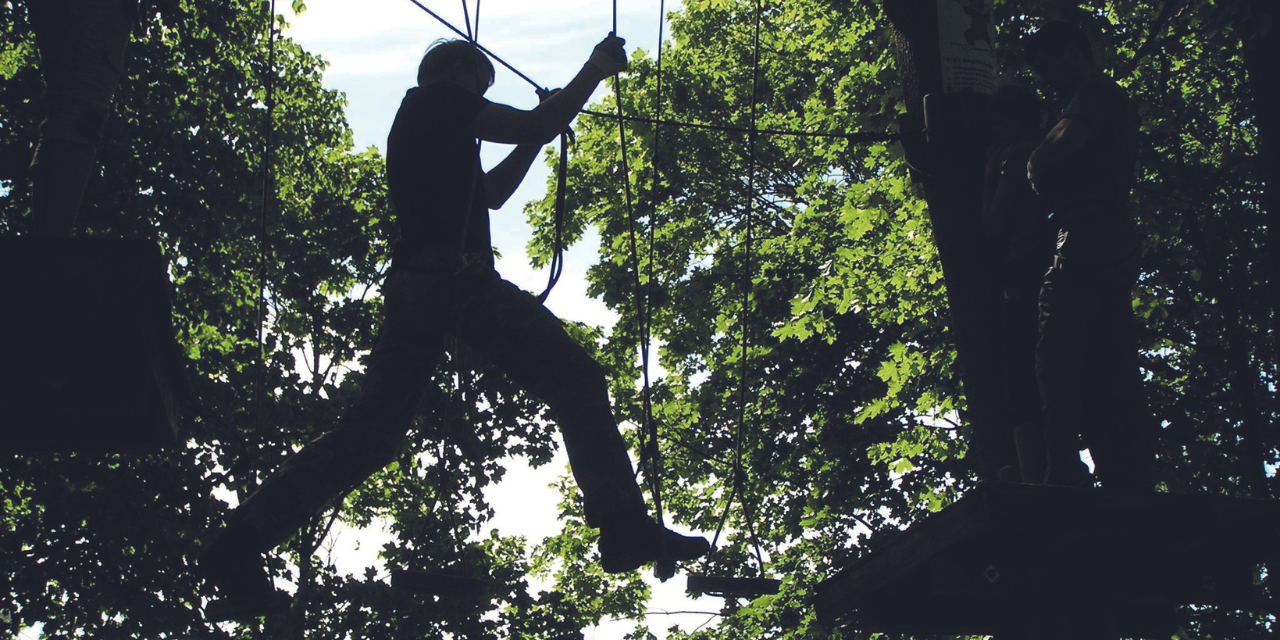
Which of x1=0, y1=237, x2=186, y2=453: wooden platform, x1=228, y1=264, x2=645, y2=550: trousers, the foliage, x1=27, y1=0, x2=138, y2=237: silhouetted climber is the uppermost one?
the foliage

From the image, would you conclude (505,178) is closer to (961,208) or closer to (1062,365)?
(961,208)

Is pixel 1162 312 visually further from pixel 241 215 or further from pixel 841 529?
pixel 241 215

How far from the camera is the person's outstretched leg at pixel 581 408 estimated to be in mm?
3545

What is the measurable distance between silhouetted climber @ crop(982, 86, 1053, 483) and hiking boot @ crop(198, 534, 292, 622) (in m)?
2.70

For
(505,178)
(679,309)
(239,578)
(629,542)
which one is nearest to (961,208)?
(505,178)

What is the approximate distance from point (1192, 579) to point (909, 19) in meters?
2.64

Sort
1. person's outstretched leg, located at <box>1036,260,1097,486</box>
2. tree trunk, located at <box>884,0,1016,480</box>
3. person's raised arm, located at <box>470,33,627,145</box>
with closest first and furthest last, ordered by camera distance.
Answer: person's raised arm, located at <box>470,33,627,145</box> → person's outstretched leg, located at <box>1036,260,1097,486</box> → tree trunk, located at <box>884,0,1016,480</box>

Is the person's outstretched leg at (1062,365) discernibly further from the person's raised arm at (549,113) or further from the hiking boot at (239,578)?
the hiking boot at (239,578)

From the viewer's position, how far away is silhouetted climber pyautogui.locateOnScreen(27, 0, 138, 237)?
11.0ft

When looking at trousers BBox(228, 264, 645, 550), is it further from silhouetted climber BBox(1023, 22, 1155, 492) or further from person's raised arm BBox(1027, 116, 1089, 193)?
person's raised arm BBox(1027, 116, 1089, 193)

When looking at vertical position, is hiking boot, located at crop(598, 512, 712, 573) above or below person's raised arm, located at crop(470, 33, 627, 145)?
below

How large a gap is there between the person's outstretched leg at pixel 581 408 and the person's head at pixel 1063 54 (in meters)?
2.16

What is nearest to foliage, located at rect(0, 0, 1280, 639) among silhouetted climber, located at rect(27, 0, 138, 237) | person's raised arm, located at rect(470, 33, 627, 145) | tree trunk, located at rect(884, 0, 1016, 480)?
tree trunk, located at rect(884, 0, 1016, 480)

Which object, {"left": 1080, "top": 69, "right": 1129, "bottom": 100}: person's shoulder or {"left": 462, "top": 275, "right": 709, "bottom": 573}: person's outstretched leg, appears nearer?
{"left": 462, "top": 275, "right": 709, "bottom": 573}: person's outstretched leg
